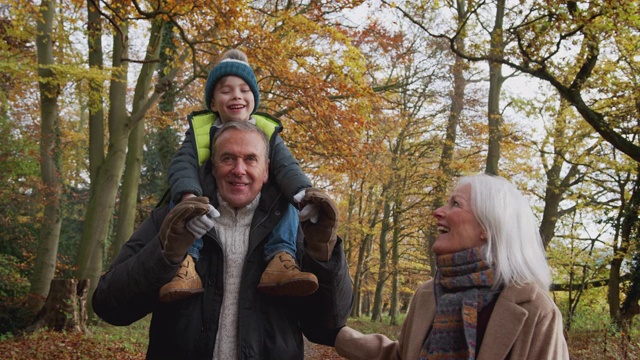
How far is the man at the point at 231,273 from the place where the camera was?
7.30 ft

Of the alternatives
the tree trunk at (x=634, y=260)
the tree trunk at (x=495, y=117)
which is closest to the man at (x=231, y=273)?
the tree trunk at (x=634, y=260)

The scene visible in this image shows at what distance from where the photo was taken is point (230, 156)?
250 cm

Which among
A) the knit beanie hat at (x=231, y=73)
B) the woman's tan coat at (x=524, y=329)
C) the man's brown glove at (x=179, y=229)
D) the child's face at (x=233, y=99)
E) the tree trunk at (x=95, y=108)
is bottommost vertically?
the woman's tan coat at (x=524, y=329)

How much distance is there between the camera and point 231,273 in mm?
2385

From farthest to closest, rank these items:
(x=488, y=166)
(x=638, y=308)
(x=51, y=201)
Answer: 1. (x=488, y=166)
2. (x=51, y=201)
3. (x=638, y=308)

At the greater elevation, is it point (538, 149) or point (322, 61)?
point (322, 61)

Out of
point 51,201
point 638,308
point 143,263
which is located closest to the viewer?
point 143,263

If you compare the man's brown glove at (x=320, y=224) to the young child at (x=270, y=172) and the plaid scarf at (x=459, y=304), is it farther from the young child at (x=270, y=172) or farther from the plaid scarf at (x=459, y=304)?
the plaid scarf at (x=459, y=304)

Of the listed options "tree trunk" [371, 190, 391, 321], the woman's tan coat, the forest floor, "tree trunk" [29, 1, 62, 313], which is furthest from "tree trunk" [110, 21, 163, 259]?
"tree trunk" [371, 190, 391, 321]

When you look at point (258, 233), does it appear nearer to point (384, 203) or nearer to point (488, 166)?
point (488, 166)

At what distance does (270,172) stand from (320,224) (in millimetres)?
538

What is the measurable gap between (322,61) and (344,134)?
1772 millimetres

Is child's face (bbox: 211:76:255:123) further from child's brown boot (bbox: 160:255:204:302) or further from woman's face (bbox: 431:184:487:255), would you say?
woman's face (bbox: 431:184:487:255)

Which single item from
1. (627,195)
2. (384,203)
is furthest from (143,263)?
(384,203)
